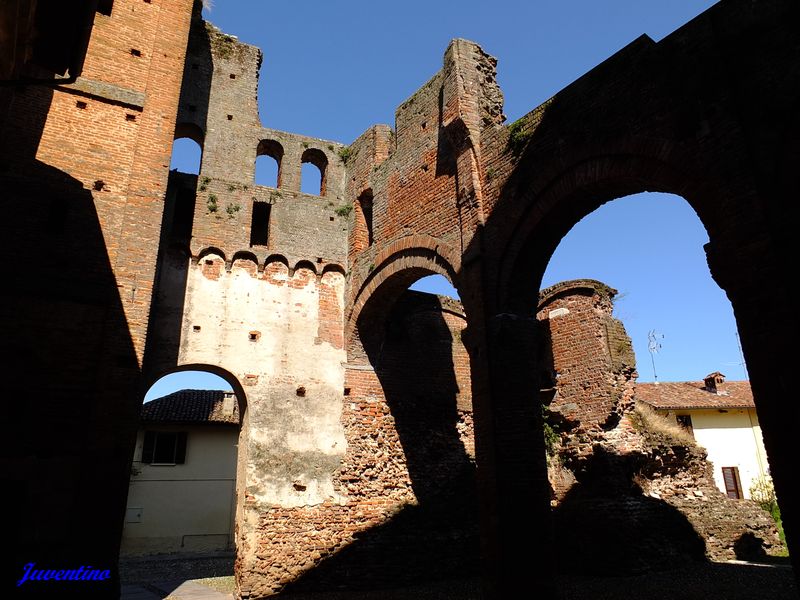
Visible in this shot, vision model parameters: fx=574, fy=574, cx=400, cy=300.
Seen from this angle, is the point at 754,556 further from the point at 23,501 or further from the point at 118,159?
the point at 118,159

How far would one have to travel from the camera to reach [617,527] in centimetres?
1023

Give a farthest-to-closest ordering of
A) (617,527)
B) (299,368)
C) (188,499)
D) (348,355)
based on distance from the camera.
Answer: (188,499) → (348,355) → (299,368) → (617,527)

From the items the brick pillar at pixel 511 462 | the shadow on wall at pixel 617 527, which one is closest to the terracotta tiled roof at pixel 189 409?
the shadow on wall at pixel 617 527

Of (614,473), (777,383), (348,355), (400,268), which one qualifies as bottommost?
(614,473)

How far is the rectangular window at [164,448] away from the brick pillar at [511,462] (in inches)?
619

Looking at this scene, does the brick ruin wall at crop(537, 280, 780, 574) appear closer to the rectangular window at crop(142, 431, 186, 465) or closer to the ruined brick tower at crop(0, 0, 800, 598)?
the ruined brick tower at crop(0, 0, 800, 598)

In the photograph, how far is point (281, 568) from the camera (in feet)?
31.6

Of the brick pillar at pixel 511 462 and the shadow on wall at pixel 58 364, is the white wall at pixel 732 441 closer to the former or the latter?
the brick pillar at pixel 511 462

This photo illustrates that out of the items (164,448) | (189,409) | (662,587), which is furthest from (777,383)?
(189,409)

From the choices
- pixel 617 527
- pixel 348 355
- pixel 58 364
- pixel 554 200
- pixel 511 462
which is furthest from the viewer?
pixel 348 355

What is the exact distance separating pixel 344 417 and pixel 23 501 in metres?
5.25

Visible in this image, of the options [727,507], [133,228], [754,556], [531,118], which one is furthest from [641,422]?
[133,228]

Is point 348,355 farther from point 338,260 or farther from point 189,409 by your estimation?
point 189,409

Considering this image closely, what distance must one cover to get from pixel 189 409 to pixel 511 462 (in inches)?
662
